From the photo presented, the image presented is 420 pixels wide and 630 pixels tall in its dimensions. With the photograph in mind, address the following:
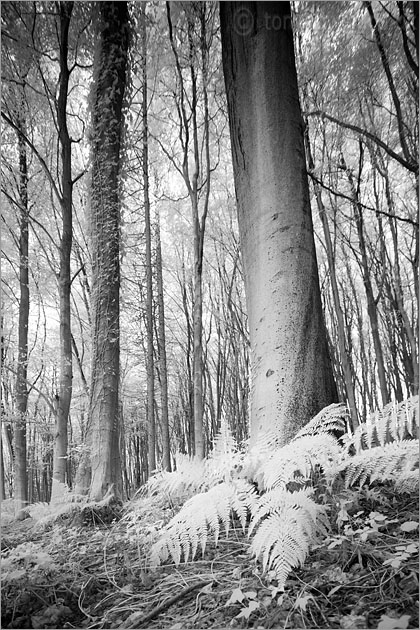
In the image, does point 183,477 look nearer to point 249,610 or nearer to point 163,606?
point 163,606

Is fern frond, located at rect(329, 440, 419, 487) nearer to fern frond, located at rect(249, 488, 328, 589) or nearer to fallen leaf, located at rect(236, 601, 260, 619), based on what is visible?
fern frond, located at rect(249, 488, 328, 589)

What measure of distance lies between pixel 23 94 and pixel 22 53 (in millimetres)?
951

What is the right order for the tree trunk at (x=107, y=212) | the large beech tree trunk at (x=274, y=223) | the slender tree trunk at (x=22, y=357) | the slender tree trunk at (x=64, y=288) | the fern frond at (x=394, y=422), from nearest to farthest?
the fern frond at (x=394, y=422) → the large beech tree trunk at (x=274, y=223) → the tree trunk at (x=107, y=212) → the slender tree trunk at (x=64, y=288) → the slender tree trunk at (x=22, y=357)

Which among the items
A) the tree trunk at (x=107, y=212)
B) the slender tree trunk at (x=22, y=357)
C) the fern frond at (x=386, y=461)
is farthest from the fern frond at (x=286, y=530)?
the slender tree trunk at (x=22, y=357)

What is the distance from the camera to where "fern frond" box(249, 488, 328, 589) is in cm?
94

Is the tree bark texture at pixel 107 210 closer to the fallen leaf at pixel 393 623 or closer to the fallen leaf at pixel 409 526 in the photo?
the fallen leaf at pixel 409 526

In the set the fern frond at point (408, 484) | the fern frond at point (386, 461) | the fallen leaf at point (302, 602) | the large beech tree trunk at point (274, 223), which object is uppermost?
the large beech tree trunk at point (274, 223)

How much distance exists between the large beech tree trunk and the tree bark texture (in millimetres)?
1436

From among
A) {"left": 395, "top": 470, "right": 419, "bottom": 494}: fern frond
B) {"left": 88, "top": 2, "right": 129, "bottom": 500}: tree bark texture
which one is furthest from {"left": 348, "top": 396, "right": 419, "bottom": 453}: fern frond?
{"left": 88, "top": 2, "right": 129, "bottom": 500}: tree bark texture

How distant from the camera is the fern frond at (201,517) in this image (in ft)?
3.69

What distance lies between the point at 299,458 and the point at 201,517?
0.35m

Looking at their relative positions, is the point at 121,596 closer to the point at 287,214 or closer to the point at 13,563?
the point at 13,563

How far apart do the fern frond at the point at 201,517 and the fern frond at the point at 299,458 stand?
10 cm

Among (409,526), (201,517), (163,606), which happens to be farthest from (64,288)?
(409,526)
